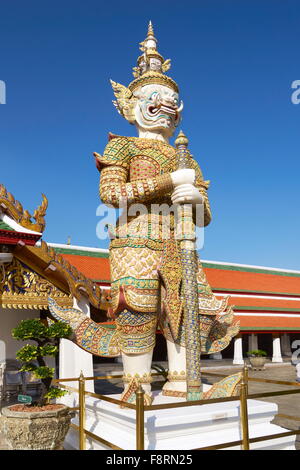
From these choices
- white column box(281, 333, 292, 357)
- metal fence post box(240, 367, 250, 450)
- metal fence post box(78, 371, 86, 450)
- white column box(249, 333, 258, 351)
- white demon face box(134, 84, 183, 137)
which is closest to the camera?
metal fence post box(240, 367, 250, 450)

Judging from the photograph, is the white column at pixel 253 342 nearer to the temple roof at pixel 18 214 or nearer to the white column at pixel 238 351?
the white column at pixel 238 351

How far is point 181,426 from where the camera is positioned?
387 cm

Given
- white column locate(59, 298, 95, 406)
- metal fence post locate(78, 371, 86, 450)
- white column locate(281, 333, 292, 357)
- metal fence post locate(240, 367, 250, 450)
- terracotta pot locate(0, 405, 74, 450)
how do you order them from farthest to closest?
white column locate(281, 333, 292, 357) → white column locate(59, 298, 95, 406) → metal fence post locate(78, 371, 86, 450) → terracotta pot locate(0, 405, 74, 450) → metal fence post locate(240, 367, 250, 450)

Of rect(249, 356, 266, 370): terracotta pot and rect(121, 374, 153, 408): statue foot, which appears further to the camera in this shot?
rect(249, 356, 266, 370): terracotta pot

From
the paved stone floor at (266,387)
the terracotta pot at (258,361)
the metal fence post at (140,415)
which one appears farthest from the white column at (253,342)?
the metal fence post at (140,415)

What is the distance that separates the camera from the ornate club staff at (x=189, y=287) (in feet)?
13.9

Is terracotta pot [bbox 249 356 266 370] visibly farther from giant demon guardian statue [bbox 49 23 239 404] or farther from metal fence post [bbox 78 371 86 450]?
metal fence post [bbox 78 371 86 450]

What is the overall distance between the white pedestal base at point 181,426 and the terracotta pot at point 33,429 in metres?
0.47

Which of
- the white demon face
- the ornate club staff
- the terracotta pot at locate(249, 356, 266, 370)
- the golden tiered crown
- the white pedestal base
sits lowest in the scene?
the terracotta pot at locate(249, 356, 266, 370)

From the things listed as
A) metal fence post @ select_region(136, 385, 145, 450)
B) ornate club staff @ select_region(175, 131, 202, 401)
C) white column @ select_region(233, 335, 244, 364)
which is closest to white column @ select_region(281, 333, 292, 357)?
white column @ select_region(233, 335, 244, 364)

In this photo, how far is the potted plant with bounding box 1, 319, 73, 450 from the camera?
156 inches

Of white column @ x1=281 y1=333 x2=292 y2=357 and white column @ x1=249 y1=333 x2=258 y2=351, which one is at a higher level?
white column @ x1=249 y1=333 x2=258 y2=351

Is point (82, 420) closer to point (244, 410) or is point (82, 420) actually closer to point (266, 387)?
point (244, 410)

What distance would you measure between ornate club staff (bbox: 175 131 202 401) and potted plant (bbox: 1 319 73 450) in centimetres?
139
